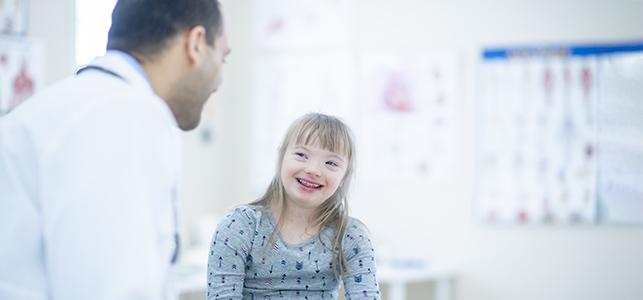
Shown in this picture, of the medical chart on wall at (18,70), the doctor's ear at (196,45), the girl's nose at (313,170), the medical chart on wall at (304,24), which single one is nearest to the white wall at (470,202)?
the medical chart on wall at (304,24)

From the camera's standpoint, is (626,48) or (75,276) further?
(626,48)

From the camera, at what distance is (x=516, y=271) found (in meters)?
3.42

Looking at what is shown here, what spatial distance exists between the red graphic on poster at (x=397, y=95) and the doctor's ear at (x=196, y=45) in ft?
8.87

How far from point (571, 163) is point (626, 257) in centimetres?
70

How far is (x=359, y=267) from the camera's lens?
1293 millimetres

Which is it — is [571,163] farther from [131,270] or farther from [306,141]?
[131,270]

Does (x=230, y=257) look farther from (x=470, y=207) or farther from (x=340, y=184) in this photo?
(x=470, y=207)

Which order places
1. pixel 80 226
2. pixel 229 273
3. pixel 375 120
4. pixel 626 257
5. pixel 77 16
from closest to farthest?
pixel 80 226
pixel 229 273
pixel 77 16
pixel 626 257
pixel 375 120

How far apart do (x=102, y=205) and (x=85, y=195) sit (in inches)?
1.0

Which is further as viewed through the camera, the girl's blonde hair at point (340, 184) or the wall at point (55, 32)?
the wall at point (55, 32)

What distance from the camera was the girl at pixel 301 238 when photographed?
126cm

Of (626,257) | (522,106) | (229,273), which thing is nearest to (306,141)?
(229,273)

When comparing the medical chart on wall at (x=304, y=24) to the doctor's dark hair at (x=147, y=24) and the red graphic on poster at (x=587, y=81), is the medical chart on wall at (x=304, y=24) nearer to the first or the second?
the red graphic on poster at (x=587, y=81)

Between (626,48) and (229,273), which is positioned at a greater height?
(626,48)
